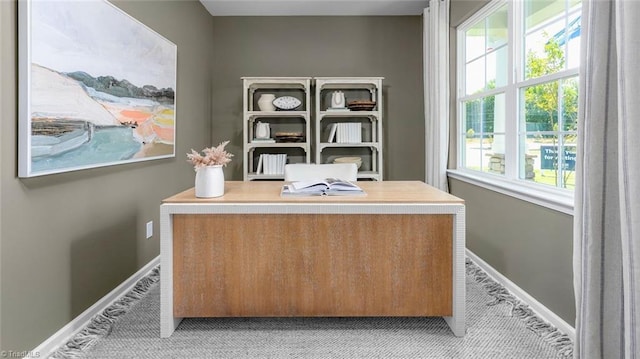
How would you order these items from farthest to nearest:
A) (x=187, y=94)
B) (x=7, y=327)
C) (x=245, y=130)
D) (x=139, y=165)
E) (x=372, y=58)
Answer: (x=372, y=58), (x=245, y=130), (x=187, y=94), (x=139, y=165), (x=7, y=327)

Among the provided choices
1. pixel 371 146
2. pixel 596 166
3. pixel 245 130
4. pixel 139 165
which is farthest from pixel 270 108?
pixel 596 166

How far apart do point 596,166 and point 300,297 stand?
137 cm

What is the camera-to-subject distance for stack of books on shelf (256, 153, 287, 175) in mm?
4363

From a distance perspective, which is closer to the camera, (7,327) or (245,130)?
(7,327)

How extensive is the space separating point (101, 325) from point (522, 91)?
9.42 ft

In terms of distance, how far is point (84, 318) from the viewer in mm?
2207

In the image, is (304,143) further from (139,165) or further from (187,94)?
(139,165)

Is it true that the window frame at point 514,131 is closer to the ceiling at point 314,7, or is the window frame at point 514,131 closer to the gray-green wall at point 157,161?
the ceiling at point 314,7

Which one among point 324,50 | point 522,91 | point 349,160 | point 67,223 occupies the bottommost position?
point 67,223

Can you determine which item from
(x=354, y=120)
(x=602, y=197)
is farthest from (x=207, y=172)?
(x=354, y=120)

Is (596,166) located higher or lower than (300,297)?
higher

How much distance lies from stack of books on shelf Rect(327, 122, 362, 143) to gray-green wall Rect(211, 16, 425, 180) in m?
0.50

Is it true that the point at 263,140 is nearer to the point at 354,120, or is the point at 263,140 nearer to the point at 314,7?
Answer: the point at 354,120

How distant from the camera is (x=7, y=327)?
1.66 m
